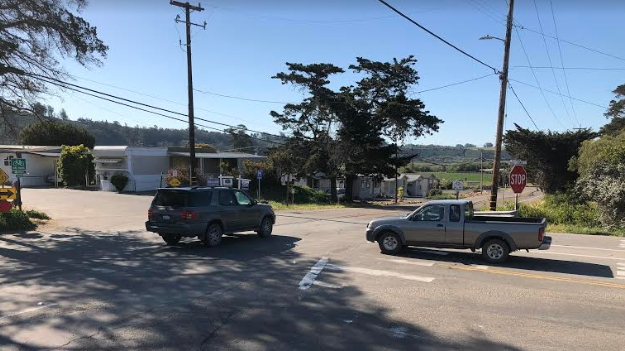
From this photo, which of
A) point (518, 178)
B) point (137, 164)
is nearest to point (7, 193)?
point (518, 178)

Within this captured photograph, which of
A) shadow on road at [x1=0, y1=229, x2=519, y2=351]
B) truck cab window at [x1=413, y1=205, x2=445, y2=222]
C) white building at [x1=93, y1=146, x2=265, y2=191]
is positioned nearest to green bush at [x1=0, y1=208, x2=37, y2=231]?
shadow on road at [x1=0, y1=229, x2=519, y2=351]

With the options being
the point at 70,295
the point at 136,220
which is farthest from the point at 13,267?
the point at 136,220

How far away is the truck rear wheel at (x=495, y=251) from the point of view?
11.0m

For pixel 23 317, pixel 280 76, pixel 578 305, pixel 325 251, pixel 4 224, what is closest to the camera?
pixel 23 317

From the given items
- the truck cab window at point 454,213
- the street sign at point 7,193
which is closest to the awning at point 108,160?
the street sign at point 7,193

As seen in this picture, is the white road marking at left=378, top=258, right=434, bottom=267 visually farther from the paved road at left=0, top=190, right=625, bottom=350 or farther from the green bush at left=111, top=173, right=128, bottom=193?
the green bush at left=111, top=173, right=128, bottom=193

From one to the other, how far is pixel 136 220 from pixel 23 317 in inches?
589

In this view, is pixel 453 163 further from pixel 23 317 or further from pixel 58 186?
pixel 23 317

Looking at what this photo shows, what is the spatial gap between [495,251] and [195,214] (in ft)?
25.2

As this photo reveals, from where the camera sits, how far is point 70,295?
773cm

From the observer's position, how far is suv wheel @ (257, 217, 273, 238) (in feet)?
50.4

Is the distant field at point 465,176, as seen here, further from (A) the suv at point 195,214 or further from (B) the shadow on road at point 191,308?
(B) the shadow on road at point 191,308

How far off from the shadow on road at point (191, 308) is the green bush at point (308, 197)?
32749mm

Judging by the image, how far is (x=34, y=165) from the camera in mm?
49594
